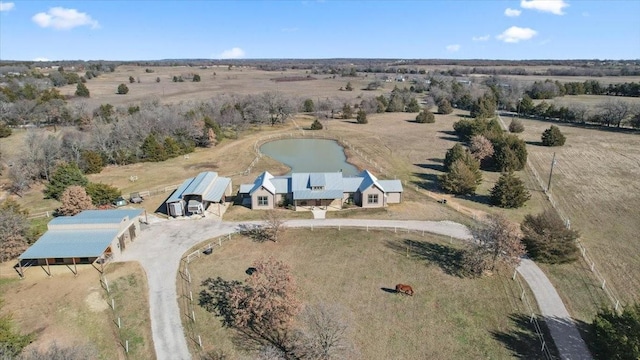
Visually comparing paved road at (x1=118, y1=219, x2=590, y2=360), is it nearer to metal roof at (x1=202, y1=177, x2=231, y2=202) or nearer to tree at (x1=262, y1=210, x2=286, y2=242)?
tree at (x1=262, y1=210, x2=286, y2=242)

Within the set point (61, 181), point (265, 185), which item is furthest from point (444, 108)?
point (61, 181)

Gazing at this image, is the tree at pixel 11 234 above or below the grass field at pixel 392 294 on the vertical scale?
above

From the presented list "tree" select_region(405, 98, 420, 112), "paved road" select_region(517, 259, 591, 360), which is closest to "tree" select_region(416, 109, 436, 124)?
"tree" select_region(405, 98, 420, 112)

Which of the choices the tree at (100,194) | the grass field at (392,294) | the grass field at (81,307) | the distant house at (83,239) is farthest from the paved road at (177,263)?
the tree at (100,194)

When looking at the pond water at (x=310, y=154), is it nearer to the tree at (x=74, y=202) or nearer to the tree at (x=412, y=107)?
the tree at (x=74, y=202)

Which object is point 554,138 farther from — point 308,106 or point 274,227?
point 274,227

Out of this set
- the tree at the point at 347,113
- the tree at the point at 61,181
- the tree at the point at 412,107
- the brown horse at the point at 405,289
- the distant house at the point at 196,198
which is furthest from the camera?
the tree at the point at 412,107

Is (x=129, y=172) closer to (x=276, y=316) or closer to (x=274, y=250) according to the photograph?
(x=274, y=250)
